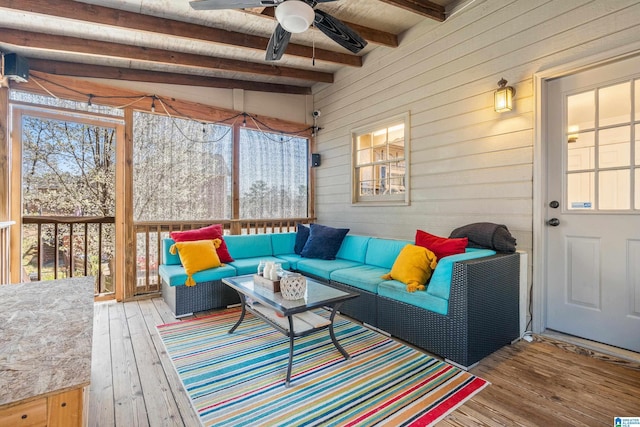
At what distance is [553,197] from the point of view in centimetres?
278

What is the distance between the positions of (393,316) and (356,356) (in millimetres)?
524

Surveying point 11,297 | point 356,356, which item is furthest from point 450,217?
point 11,297

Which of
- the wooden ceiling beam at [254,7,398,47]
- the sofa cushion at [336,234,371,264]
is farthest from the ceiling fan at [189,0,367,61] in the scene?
the sofa cushion at [336,234,371,264]

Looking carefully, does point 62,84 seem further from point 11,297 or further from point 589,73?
point 589,73

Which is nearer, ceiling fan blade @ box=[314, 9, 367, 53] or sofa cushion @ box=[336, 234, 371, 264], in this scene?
ceiling fan blade @ box=[314, 9, 367, 53]

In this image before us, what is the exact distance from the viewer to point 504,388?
6.68ft

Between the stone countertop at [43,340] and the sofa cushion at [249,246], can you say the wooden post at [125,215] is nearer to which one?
the sofa cushion at [249,246]

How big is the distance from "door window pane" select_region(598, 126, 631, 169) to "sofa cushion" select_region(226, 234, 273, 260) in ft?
12.1

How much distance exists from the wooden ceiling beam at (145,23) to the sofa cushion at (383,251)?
242 centimetres

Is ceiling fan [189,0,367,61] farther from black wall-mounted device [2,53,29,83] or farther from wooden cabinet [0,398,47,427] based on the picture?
black wall-mounted device [2,53,29,83]

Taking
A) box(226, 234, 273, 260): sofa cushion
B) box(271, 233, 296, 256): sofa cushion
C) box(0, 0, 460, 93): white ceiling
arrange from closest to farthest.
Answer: box(0, 0, 460, 93): white ceiling
box(226, 234, 273, 260): sofa cushion
box(271, 233, 296, 256): sofa cushion

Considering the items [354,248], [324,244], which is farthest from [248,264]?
[354,248]

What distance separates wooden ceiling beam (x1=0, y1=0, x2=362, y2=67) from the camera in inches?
108

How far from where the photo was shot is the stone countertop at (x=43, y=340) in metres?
0.87
